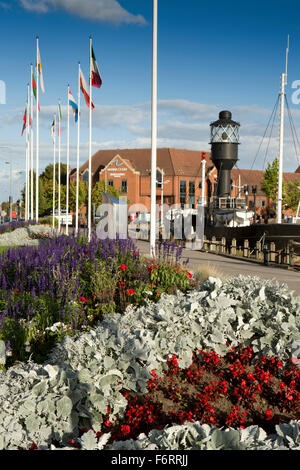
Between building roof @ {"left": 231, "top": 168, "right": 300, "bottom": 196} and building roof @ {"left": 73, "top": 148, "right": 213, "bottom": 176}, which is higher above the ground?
building roof @ {"left": 73, "top": 148, "right": 213, "bottom": 176}

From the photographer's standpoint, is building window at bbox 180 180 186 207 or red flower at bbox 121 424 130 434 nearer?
red flower at bbox 121 424 130 434

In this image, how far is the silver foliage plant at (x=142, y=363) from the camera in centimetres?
377

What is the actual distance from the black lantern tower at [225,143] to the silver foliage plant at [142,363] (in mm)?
35087

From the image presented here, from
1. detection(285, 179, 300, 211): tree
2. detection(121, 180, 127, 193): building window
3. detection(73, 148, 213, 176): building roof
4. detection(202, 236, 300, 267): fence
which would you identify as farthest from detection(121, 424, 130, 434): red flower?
detection(121, 180, 127, 193): building window

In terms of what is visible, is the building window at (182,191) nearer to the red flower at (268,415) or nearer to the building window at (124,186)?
the building window at (124,186)

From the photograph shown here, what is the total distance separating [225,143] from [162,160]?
38.0 m

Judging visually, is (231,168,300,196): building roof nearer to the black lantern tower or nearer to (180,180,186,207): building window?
(180,180,186,207): building window

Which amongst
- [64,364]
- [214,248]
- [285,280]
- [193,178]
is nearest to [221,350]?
[64,364]

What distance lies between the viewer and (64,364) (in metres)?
4.95

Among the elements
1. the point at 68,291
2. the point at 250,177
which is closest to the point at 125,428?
the point at 68,291

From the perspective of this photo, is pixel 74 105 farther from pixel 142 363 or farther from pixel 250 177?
pixel 250 177

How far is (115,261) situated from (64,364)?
13.2 feet

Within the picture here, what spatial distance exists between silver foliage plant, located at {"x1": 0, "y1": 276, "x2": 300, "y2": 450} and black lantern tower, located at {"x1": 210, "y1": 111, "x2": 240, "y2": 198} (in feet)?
115

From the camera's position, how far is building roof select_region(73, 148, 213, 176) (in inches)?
3061
